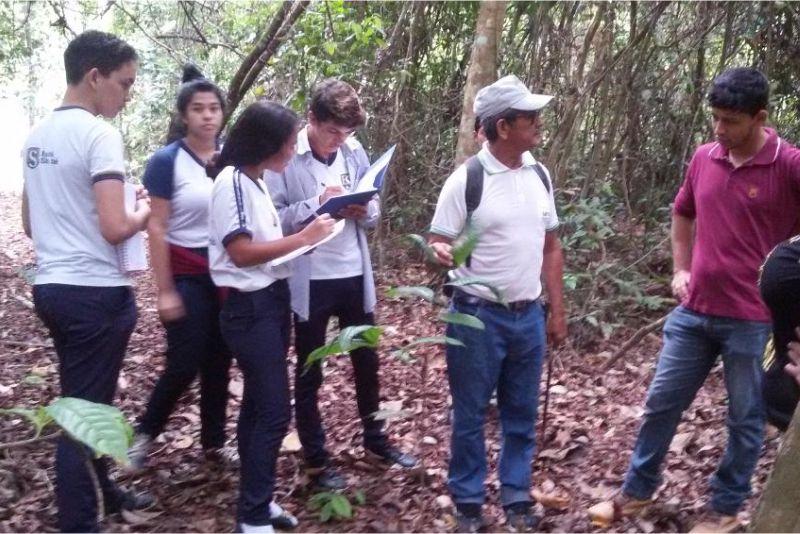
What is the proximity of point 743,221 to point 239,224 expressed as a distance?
1.85 meters

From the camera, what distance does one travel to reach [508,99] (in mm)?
2914

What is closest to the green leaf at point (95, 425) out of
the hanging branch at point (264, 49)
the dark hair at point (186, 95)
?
the dark hair at point (186, 95)

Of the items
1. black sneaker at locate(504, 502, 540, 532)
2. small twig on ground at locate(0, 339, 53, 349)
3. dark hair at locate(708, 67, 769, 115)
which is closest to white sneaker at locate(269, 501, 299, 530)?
black sneaker at locate(504, 502, 540, 532)

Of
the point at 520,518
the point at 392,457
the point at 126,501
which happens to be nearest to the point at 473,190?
the point at 520,518

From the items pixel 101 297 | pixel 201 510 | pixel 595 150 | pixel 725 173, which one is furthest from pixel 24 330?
pixel 725 173

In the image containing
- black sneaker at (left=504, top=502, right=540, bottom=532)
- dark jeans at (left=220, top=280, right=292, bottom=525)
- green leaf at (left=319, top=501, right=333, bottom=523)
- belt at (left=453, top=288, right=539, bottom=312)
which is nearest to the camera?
Result: dark jeans at (left=220, top=280, right=292, bottom=525)

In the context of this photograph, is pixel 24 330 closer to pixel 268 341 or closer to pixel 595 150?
pixel 268 341

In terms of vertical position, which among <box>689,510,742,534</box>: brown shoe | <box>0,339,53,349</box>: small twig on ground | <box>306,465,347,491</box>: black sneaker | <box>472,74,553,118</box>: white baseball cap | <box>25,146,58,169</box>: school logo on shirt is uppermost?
<box>472,74,553,118</box>: white baseball cap

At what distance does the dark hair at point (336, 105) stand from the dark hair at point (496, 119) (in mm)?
574

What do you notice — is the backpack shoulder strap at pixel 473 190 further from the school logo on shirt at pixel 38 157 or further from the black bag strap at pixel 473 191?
the school logo on shirt at pixel 38 157

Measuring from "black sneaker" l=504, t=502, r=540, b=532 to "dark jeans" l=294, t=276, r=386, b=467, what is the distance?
2.33ft

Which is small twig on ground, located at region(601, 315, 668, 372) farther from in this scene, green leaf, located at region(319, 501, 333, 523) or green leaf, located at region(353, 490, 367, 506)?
green leaf, located at region(319, 501, 333, 523)

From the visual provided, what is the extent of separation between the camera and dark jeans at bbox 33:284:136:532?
8.79ft

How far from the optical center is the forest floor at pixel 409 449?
325 centimetres
